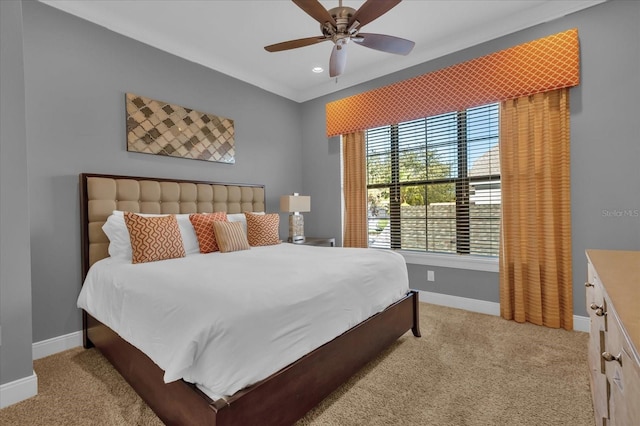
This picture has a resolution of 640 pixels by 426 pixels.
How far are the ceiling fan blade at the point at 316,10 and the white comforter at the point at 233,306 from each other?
166 centimetres

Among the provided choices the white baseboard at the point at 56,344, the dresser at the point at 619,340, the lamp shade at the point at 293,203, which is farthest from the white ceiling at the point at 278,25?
the white baseboard at the point at 56,344

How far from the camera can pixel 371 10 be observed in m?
1.92

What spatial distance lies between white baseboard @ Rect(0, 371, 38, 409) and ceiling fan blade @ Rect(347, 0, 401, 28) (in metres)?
3.10

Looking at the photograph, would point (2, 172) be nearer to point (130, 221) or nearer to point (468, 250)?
point (130, 221)

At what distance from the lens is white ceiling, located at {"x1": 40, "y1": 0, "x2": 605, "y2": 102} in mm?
2664

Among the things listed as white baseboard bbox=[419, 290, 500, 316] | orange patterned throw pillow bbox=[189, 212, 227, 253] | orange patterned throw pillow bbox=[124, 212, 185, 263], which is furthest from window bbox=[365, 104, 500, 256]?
orange patterned throw pillow bbox=[124, 212, 185, 263]

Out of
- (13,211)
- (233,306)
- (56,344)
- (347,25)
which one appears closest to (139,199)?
(13,211)

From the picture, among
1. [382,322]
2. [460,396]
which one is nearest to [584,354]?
[460,396]

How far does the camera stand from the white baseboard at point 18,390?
1783 millimetres

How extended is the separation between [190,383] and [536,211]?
309 centimetres

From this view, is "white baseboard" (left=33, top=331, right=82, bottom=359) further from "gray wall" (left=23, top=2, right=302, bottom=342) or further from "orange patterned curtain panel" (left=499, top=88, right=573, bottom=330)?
"orange patterned curtain panel" (left=499, top=88, right=573, bottom=330)

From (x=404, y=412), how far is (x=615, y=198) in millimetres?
2494

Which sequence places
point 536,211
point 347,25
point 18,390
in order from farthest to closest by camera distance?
point 536,211 → point 347,25 → point 18,390

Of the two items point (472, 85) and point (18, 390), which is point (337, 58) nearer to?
point (472, 85)
